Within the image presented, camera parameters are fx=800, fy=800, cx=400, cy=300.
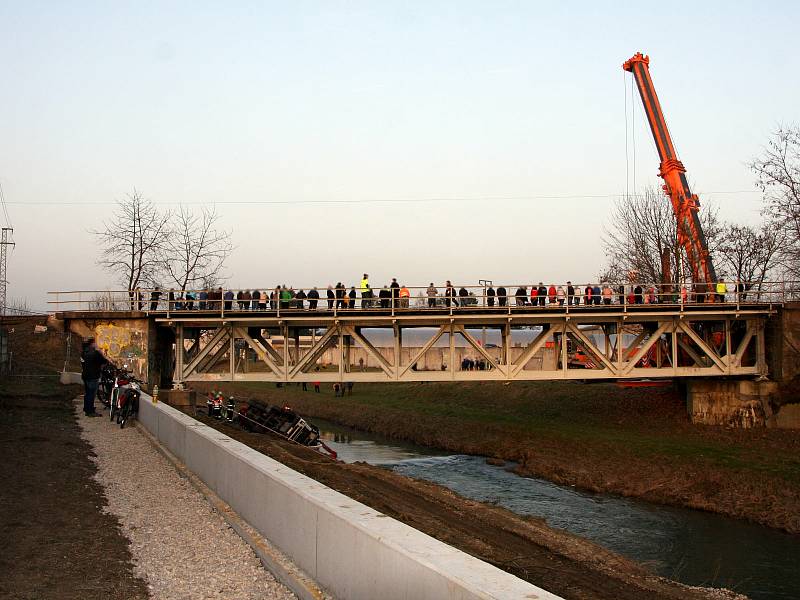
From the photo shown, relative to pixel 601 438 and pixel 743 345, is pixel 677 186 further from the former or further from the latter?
pixel 601 438

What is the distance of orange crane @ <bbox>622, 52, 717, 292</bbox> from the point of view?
43094 millimetres

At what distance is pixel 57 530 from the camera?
1011cm

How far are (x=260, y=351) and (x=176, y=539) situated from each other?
23.0m

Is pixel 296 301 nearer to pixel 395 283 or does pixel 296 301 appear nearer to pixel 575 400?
pixel 395 283

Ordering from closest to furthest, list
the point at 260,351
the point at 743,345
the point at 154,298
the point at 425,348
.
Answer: the point at 425,348 < the point at 260,351 < the point at 743,345 < the point at 154,298

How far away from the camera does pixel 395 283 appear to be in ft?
114

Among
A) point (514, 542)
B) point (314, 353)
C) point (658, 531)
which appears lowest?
point (658, 531)

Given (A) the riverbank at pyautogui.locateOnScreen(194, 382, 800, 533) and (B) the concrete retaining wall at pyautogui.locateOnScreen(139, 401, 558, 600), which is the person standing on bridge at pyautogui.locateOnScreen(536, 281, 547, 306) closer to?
(A) the riverbank at pyautogui.locateOnScreen(194, 382, 800, 533)

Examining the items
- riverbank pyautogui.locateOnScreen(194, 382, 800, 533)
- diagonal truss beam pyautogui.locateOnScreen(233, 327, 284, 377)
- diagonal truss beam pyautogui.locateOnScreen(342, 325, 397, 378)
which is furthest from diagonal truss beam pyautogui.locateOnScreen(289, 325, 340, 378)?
riverbank pyautogui.locateOnScreen(194, 382, 800, 533)

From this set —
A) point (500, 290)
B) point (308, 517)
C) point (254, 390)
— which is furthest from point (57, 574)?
point (254, 390)

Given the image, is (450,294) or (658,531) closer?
(658,531)

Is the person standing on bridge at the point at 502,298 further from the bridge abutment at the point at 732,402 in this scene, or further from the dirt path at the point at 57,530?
the dirt path at the point at 57,530

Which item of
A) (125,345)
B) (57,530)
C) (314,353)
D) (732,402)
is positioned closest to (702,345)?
(732,402)

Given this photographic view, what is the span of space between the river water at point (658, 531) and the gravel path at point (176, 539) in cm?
1009
